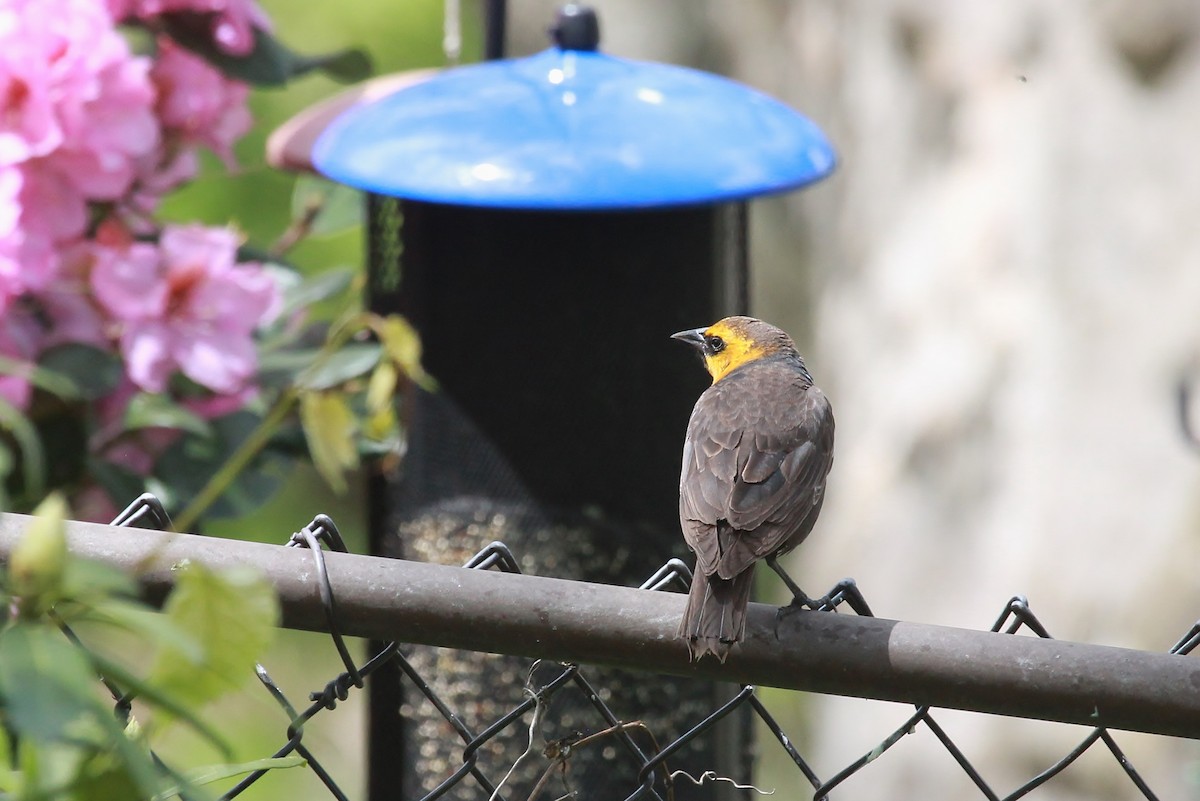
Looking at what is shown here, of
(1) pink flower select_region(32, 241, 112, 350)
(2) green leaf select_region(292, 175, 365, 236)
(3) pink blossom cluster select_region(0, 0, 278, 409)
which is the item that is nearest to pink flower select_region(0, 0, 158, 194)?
(3) pink blossom cluster select_region(0, 0, 278, 409)

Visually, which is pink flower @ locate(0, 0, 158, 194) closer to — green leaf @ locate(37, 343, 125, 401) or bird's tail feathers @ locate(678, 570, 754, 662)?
green leaf @ locate(37, 343, 125, 401)

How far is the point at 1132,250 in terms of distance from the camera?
396 centimetres

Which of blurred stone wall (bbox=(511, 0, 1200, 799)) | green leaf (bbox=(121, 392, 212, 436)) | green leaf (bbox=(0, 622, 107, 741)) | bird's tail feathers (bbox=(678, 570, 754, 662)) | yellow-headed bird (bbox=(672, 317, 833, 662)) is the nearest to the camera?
green leaf (bbox=(0, 622, 107, 741))

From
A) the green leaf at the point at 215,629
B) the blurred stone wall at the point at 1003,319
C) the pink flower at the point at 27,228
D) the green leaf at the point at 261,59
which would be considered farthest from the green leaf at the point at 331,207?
the blurred stone wall at the point at 1003,319

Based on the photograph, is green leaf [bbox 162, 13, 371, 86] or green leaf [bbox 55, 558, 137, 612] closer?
green leaf [bbox 55, 558, 137, 612]

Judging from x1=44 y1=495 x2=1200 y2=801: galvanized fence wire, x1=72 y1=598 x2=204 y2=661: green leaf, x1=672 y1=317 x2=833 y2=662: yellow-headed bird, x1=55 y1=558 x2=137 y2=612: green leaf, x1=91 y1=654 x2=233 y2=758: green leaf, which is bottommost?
x1=672 y1=317 x2=833 y2=662: yellow-headed bird

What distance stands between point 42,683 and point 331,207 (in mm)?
2110

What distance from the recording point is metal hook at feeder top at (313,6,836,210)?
2.31m

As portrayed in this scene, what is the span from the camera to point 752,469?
182cm

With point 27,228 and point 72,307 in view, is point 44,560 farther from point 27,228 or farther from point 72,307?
point 72,307

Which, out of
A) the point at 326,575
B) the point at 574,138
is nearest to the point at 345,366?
the point at 574,138

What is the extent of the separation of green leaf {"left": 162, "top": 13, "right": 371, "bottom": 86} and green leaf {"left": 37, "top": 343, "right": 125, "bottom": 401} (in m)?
0.54

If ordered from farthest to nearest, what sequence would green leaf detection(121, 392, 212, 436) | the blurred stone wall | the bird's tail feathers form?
the blurred stone wall → green leaf detection(121, 392, 212, 436) → the bird's tail feathers

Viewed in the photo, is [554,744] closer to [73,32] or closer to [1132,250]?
[73,32]
